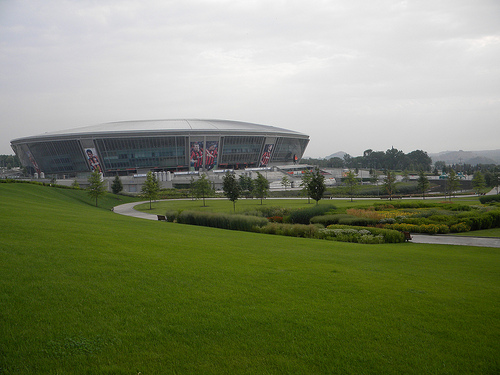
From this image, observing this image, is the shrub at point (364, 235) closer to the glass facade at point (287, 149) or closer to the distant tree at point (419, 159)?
the glass facade at point (287, 149)

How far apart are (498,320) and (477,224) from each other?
667 inches

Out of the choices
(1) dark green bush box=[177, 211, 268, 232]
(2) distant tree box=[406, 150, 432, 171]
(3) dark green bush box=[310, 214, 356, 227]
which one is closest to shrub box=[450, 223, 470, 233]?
(3) dark green bush box=[310, 214, 356, 227]

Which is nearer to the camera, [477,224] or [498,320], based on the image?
[498,320]

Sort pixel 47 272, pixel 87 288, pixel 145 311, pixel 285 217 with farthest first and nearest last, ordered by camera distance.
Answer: pixel 285 217
pixel 47 272
pixel 87 288
pixel 145 311

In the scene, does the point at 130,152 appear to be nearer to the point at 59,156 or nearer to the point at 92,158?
the point at 92,158

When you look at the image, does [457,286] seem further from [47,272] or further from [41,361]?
[47,272]

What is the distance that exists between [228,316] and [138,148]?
8178 cm

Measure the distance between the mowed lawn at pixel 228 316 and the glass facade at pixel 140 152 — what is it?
75.1 m

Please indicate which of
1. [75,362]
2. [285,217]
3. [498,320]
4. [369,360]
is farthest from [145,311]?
[285,217]

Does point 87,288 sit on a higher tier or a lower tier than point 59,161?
lower

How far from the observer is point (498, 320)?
5742 mm

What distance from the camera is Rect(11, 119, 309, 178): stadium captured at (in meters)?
79.2

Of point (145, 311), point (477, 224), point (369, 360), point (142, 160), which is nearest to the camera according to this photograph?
point (369, 360)

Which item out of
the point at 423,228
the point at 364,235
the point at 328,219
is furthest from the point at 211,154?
the point at 364,235
